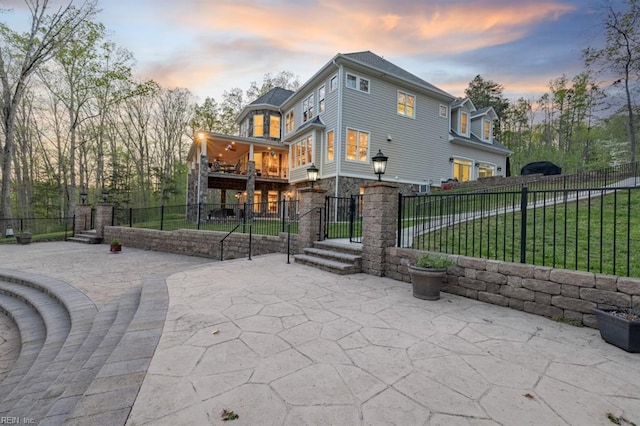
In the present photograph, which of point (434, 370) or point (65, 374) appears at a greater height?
point (434, 370)

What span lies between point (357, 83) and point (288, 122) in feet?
Answer: 21.3

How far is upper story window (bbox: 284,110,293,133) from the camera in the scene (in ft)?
59.2

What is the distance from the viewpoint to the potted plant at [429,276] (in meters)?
3.96

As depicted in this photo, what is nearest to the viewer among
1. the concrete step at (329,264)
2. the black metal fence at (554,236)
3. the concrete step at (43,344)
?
the concrete step at (43,344)

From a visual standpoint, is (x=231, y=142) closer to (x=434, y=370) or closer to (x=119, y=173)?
(x=119, y=173)

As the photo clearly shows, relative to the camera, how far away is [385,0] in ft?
28.2

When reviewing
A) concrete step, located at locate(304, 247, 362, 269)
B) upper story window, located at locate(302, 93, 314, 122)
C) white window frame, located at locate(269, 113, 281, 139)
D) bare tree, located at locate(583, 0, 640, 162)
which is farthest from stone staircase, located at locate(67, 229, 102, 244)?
bare tree, located at locate(583, 0, 640, 162)

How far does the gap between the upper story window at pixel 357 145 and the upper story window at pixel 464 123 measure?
899 cm

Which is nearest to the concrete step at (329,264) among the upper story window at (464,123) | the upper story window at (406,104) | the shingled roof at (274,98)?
the upper story window at (406,104)

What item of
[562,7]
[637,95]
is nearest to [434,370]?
[562,7]

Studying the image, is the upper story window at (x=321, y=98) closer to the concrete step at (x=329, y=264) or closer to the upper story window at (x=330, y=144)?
the upper story window at (x=330, y=144)

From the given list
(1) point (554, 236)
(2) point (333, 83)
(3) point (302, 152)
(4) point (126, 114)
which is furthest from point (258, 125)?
(1) point (554, 236)

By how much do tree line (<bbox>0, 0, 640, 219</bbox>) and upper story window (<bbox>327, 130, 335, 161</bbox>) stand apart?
501 inches

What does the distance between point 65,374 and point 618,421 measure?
4343 millimetres
